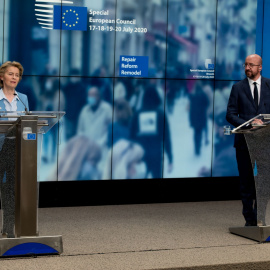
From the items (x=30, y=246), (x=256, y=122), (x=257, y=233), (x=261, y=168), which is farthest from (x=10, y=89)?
(x=257, y=233)

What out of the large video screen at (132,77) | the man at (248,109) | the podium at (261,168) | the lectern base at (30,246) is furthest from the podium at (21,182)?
the large video screen at (132,77)

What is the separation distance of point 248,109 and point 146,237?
183 cm

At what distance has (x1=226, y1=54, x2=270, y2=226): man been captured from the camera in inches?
291

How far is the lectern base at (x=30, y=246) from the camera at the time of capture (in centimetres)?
596

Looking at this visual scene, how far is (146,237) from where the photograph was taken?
7297mm

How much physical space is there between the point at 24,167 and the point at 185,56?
4.62 m

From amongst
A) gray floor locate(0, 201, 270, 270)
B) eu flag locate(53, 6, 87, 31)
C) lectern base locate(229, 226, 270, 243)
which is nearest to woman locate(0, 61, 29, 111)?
gray floor locate(0, 201, 270, 270)

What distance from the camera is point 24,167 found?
5.89 meters

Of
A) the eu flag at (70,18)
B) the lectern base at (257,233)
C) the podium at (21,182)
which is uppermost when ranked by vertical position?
the eu flag at (70,18)

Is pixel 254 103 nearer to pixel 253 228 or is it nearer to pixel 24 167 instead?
pixel 253 228

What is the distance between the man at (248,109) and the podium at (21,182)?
2352mm

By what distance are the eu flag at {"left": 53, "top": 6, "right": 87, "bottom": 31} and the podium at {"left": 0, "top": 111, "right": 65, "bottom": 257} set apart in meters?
3.32

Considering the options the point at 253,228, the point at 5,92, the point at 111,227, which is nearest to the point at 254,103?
the point at 253,228

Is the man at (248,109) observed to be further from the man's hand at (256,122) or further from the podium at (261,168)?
the man's hand at (256,122)
